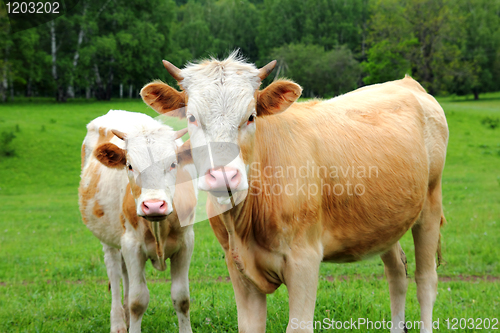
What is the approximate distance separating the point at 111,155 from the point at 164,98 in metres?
1.40

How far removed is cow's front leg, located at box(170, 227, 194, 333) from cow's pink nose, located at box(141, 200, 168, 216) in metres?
0.98

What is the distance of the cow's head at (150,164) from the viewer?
3840 mm

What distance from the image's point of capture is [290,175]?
10.6 feet

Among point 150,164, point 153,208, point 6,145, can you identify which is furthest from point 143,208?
point 6,145

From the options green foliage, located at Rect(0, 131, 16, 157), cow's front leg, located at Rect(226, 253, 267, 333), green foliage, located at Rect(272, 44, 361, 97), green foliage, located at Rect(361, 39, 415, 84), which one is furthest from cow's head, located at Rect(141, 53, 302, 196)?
green foliage, located at Rect(272, 44, 361, 97)

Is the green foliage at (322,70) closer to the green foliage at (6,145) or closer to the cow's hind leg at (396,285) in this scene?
the green foliage at (6,145)

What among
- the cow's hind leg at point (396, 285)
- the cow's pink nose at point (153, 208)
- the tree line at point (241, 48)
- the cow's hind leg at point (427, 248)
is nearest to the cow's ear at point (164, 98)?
the cow's pink nose at point (153, 208)

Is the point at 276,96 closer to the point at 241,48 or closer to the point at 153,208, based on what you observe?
the point at 153,208

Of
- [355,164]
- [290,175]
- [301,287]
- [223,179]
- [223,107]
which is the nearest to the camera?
[223,179]

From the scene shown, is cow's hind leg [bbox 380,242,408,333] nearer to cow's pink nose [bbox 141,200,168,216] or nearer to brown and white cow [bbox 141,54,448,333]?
brown and white cow [bbox 141,54,448,333]

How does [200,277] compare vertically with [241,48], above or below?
below

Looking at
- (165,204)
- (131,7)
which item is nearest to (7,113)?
(131,7)

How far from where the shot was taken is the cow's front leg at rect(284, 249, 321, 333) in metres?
3.07

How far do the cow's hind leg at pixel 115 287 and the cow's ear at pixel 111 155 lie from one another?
1701 mm
